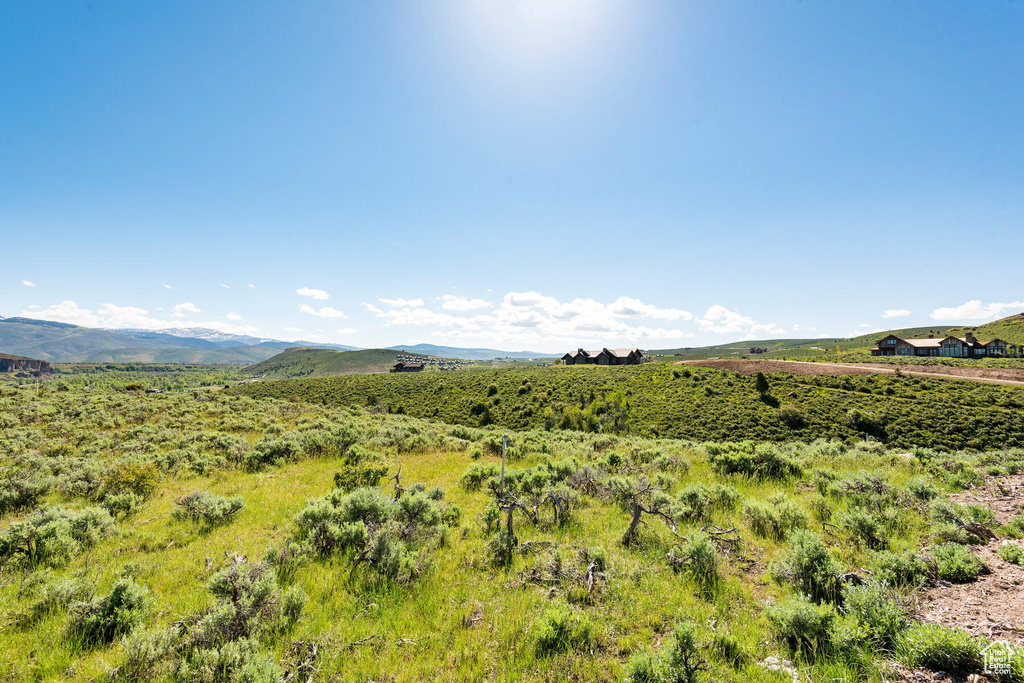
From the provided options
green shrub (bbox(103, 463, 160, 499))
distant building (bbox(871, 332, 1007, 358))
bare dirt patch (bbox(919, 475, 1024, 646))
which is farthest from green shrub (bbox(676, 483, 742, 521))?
distant building (bbox(871, 332, 1007, 358))

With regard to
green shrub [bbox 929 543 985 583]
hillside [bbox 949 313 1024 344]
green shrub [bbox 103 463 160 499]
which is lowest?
green shrub [bbox 103 463 160 499]

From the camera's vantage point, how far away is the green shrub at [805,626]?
14.1 feet

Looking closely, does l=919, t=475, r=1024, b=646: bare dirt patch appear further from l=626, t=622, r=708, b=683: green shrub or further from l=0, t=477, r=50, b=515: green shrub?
l=0, t=477, r=50, b=515: green shrub

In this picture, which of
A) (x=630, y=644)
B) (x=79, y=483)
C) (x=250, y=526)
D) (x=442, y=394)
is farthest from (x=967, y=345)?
(x=79, y=483)

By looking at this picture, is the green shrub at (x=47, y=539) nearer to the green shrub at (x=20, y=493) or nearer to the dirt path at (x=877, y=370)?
the green shrub at (x=20, y=493)

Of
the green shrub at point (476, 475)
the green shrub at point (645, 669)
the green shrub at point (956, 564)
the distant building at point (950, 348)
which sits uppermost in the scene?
the distant building at point (950, 348)

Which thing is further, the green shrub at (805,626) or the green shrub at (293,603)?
the green shrub at (293,603)

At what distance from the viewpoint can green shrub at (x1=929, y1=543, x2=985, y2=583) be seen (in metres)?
5.30

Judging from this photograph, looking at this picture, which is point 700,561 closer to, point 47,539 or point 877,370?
point 47,539

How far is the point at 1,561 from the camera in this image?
606 cm

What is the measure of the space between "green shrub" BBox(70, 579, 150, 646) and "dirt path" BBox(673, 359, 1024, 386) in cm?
6091

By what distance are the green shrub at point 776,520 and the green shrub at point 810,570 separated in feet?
5.72

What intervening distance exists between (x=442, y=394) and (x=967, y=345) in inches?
4030

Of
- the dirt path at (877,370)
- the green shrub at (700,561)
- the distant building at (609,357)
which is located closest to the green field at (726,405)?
the dirt path at (877,370)
